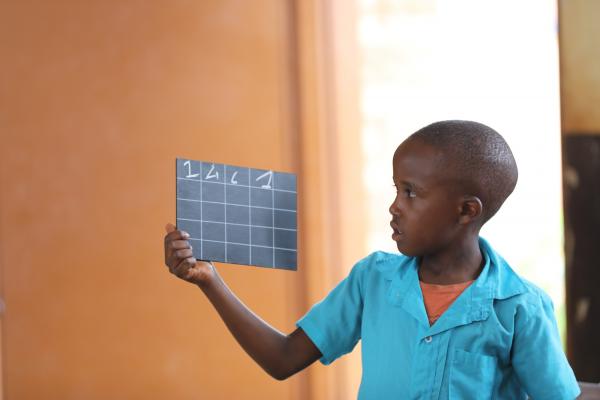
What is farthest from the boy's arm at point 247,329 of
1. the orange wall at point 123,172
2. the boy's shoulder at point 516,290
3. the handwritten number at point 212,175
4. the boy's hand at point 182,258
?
the orange wall at point 123,172

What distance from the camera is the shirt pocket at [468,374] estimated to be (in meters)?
1.38

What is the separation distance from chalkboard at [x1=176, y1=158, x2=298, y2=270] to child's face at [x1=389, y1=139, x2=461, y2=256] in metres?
0.24

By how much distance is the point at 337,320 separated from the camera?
1.54 m

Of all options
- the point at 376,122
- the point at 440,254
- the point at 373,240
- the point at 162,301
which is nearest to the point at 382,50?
the point at 376,122

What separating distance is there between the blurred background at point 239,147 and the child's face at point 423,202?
4.30 ft

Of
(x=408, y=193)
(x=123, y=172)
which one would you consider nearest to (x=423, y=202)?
(x=408, y=193)

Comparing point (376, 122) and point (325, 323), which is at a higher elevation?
point (376, 122)

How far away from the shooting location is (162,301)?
9.08 feet

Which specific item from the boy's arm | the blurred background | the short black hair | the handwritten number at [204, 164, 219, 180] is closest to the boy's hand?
the boy's arm

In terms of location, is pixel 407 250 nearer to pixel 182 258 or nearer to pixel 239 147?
pixel 182 258

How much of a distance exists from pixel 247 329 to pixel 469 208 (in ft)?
1.41

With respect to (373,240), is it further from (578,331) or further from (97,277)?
(97,277)

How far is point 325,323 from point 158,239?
4.35 ft

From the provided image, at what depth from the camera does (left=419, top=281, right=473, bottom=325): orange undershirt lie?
56.4 inches
